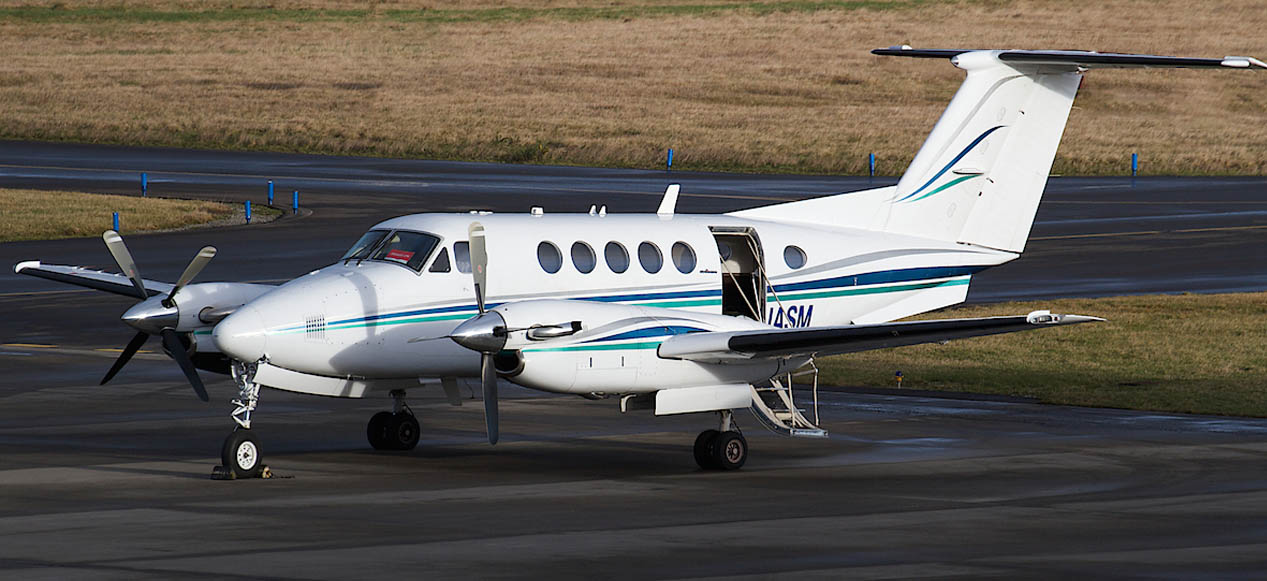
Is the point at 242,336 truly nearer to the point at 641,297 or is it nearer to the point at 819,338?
the point at 641,297

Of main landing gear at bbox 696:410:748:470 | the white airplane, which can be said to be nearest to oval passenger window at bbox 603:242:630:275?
the white airplane

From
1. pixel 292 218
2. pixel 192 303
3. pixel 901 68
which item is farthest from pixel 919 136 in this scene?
pixel 192 303

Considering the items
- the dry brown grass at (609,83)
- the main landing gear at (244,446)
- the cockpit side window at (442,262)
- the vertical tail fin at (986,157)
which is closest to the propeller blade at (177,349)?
the main landing gear at (244,446)

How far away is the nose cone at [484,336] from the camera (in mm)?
17188

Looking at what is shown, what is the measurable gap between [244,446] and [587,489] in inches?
139

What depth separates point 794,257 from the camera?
20.8 m

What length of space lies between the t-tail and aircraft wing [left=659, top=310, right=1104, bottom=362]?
425cm

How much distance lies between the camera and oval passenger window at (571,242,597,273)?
1927cm

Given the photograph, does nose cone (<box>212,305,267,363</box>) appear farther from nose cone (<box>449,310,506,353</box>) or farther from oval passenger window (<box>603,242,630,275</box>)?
oval passenger window (<box>603,242,630,275</box>)

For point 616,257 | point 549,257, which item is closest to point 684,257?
point 616,257

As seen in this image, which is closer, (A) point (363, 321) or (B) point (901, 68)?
(A) point (363, 321)

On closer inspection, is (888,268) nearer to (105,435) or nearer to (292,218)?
(105,435)

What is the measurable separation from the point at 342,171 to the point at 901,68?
150 ft

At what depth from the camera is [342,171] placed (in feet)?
220
